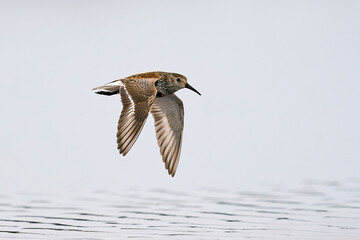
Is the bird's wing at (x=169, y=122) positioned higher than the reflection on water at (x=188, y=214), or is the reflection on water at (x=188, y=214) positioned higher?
the bird's wing at (x=169, y=122)

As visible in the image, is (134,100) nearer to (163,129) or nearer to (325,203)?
(163,129)

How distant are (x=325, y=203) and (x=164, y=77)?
9.80ft

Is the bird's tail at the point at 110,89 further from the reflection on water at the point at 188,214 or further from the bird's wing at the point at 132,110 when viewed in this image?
the reflection on water at the point at 188,214

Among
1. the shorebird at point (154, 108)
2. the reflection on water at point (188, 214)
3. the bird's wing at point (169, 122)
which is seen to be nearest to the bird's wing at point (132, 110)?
the shorebird at point (154, 108)

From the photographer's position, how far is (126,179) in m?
13.5

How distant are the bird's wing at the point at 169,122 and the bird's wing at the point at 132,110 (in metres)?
1.31

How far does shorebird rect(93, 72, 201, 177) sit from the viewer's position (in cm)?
Result: 893

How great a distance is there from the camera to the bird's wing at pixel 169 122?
10.8 meters

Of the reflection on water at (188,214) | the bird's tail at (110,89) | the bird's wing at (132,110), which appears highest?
the bird's tail at (110,89)

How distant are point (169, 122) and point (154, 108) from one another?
328 mm

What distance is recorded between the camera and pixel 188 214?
34.9 feet

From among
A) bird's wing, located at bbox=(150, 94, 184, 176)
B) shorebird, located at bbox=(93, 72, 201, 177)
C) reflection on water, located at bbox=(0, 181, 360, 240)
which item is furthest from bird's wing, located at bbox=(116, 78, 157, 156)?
bird's wing, located at bbox=(150, 94, 184, 176)

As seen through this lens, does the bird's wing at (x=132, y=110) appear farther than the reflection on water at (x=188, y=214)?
No

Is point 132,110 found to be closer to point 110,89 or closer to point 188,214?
point 110,89
